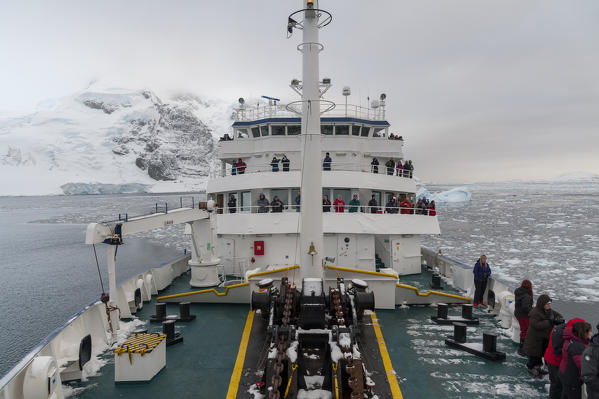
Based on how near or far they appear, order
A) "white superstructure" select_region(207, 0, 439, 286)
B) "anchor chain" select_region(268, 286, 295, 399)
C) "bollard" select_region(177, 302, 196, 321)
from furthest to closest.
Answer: "white superstructure" select_region(207, 0, 439, 286) → "bollard" select_region(177, 302, 196, 321) → "anchor chain" select_region(268, 286, 295, 399)

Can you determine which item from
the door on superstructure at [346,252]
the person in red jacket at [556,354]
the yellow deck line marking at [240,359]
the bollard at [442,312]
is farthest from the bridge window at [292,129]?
the person in red jacket at [556,354]

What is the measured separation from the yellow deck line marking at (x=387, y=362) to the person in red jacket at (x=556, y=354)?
7.01ft

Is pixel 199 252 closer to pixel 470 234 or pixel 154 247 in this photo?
pixel 154 247

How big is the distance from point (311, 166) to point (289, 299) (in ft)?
9.27

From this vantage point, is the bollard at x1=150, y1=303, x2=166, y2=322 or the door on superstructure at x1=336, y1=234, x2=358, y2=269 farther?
the door on superstructure at x1=336, y1=234, x2=358, y2=269

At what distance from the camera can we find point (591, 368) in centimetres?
397

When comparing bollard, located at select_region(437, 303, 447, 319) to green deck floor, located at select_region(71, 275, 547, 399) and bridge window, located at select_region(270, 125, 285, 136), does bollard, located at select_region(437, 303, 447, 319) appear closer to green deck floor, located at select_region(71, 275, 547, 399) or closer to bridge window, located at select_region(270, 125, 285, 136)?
green deck floor, located at select_region(71, 275, 547, 399)

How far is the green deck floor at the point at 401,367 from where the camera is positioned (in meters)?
5.71

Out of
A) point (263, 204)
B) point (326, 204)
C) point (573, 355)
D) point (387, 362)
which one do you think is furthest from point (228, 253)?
point (573, 355)

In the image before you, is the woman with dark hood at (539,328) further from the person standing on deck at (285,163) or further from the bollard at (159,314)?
the person standing on deck at (285,163)

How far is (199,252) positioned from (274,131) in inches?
252

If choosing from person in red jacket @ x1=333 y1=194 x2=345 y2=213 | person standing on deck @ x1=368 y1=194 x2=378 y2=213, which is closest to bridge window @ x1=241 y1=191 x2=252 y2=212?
person in red jacket @ x1=333 y1=194 x2=345 y2=213

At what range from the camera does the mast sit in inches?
305

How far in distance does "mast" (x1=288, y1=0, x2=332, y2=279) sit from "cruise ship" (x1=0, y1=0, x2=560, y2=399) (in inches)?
1.1
